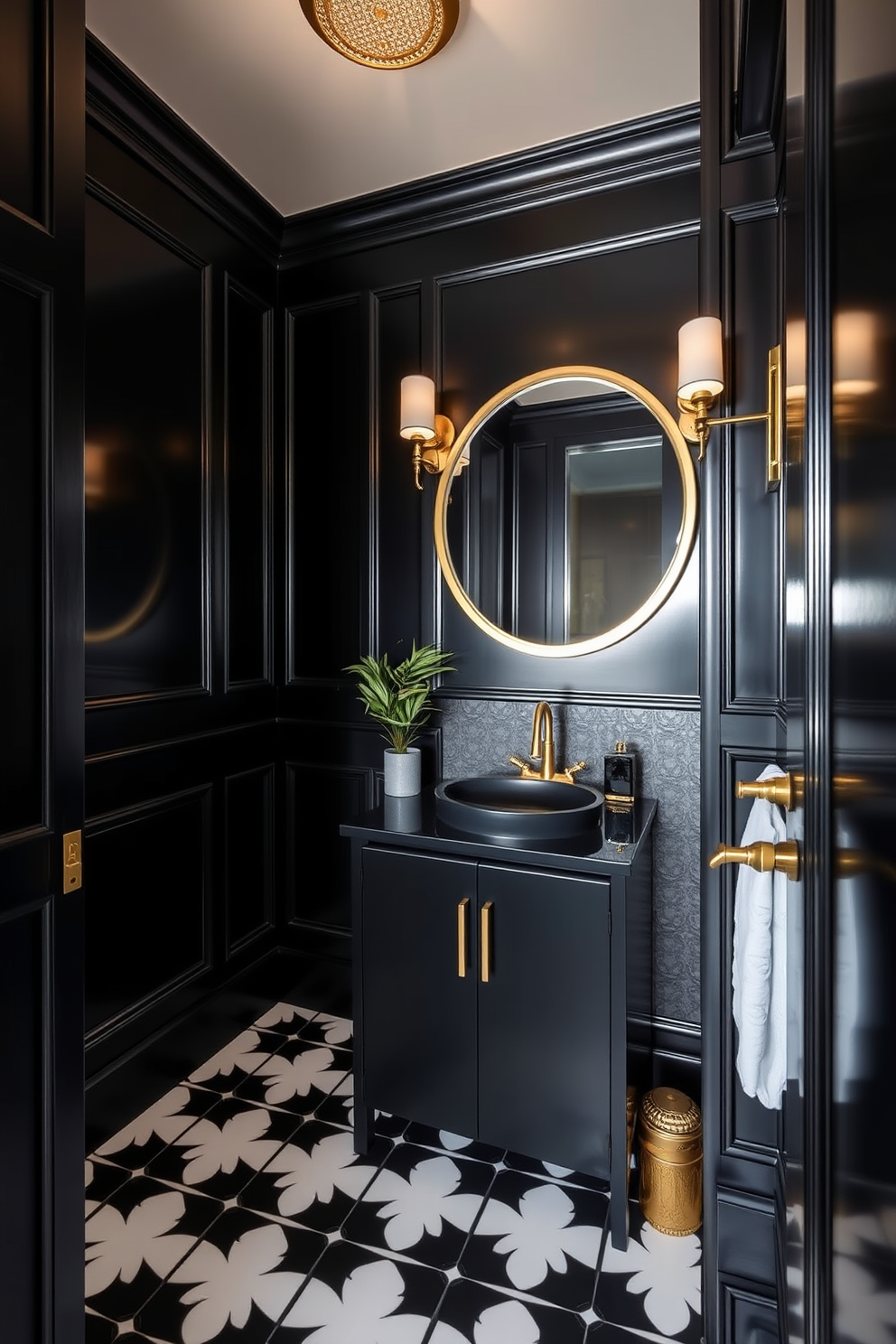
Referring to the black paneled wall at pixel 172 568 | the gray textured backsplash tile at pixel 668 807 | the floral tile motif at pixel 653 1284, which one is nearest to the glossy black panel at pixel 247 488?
the black paneled wall at pixel 172 568

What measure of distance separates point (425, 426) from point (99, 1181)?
2.08 meters

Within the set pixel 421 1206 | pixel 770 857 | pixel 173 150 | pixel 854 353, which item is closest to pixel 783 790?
pixel 770 857

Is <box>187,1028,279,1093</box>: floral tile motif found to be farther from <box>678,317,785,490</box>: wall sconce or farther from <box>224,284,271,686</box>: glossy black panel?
<box>678,317,785,490</box>: wall sconce

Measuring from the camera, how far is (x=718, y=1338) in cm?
126

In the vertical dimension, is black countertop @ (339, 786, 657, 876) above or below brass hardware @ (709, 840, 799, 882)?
below

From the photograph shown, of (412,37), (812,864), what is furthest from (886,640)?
(412,37)

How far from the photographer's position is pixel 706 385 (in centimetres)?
128

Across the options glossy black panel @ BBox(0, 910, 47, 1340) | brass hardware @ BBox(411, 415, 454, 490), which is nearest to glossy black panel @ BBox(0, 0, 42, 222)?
glossy black panel @ BBox(0, 910, 47, 1340)

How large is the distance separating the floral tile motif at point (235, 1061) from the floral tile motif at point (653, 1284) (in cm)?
111

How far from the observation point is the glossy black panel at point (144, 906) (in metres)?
1.80

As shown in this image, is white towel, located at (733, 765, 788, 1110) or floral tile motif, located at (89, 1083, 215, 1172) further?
floral tile motif, located at (89, 1083, 215, 1172)

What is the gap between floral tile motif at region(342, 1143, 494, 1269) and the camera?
1502mm

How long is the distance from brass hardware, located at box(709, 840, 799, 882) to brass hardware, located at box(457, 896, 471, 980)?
3.14 ft

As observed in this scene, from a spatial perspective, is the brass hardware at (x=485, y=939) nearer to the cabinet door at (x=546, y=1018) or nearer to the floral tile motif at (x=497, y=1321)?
the cabinet door at (x=546, y=1018)
